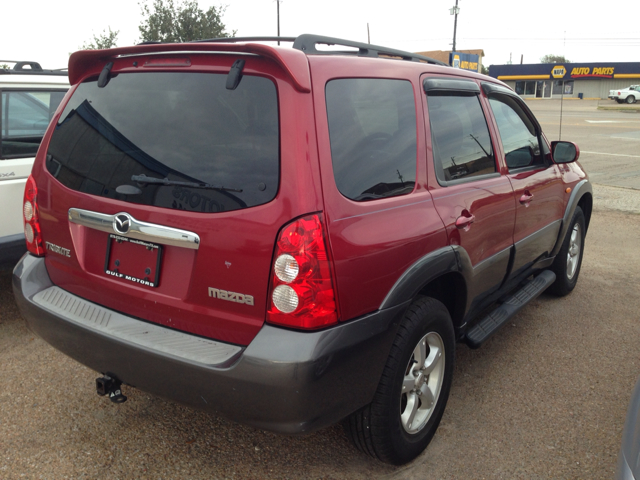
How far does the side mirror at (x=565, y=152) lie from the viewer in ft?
13.6

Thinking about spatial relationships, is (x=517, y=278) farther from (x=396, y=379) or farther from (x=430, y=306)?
(x=396, y=379)

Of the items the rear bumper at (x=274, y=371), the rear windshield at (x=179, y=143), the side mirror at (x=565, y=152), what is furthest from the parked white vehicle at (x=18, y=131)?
the side mirror at (x=565, y=152)

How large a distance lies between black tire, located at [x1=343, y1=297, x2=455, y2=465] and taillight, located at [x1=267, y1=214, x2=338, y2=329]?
510 mm

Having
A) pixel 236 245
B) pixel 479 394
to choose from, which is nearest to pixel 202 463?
pixel 236 245

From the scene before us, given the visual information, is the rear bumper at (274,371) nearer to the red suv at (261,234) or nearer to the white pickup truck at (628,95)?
the red suv at (261,234)

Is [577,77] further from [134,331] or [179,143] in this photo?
[134,331]

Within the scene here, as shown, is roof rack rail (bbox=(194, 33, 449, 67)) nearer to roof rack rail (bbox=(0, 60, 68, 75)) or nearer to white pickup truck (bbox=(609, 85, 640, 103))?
roof rack rail (bbox=(0, 60, 68, 75))

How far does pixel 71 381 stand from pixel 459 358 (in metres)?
2.49

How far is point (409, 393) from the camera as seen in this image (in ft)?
8.66

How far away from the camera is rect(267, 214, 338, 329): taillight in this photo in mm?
2008

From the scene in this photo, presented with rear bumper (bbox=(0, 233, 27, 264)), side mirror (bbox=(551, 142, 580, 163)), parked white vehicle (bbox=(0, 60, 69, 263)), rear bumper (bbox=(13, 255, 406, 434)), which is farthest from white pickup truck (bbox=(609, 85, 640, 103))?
rear bumper (bbox=(13, 255, 406, 434))

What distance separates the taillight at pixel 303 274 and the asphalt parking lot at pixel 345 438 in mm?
1002

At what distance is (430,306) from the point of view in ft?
8.39

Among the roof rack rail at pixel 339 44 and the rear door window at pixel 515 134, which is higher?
the roof rack rail at pixel 339 44
